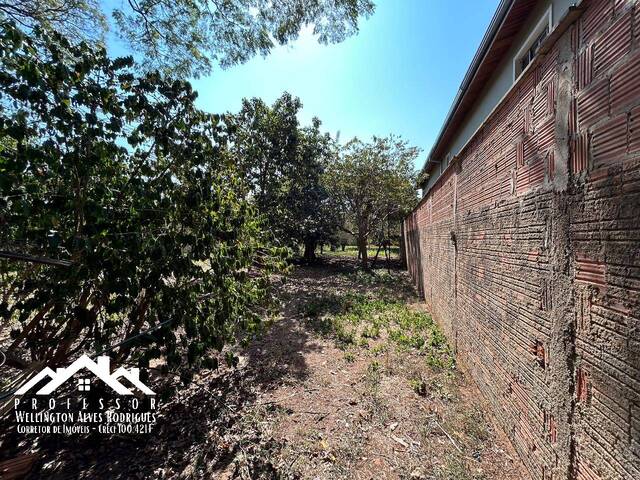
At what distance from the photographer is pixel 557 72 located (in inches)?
69.8

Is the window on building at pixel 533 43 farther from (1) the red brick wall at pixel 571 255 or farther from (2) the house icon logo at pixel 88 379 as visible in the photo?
(2) the house icon logo at pixel 88 379

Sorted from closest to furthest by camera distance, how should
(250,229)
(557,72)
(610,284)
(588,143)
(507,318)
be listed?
(610,284), (588,143), (557,72), (507,318), (250,229)

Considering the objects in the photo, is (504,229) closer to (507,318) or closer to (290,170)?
(507,318)

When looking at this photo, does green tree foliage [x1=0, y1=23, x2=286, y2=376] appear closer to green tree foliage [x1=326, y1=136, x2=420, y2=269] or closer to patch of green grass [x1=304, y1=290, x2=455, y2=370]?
patch of green grass [x1=304, y1=290, x2=455, y2=370]

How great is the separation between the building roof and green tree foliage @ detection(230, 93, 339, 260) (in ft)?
19.3

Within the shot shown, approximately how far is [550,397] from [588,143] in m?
1.54

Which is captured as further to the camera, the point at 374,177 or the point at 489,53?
the point at 374,177

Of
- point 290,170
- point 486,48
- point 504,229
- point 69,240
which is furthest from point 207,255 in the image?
point 290,170

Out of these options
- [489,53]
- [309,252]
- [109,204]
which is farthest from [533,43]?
[309,252]

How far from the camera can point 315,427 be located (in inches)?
110

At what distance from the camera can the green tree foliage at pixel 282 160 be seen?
11102 mm

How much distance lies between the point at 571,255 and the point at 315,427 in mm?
2600

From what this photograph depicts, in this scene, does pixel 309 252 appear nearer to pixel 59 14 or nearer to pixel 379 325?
pixel 379 325

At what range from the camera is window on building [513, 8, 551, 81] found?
13.5 ft
